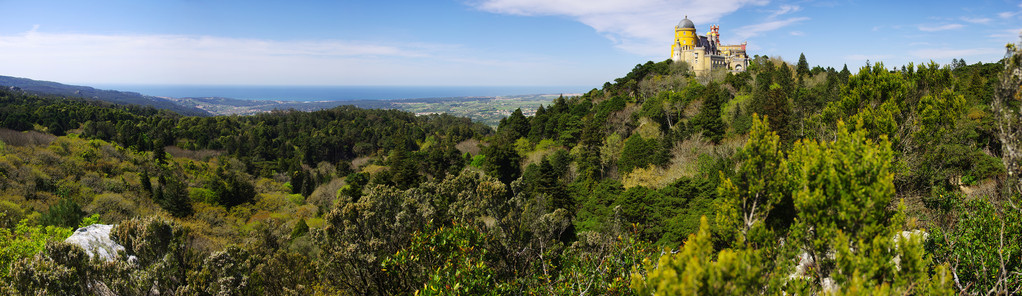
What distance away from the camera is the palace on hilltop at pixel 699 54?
43.8 meters

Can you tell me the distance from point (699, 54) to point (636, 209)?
31.1m

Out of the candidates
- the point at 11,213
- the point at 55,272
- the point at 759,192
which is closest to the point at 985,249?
the point at 759,192

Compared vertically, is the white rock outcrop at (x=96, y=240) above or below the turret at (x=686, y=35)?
below

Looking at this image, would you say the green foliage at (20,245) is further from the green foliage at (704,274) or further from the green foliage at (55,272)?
the green foliage at (704,274)

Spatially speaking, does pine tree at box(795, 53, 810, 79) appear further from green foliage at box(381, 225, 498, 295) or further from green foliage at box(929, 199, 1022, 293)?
green foliage at box(381, 225, 498, 295)

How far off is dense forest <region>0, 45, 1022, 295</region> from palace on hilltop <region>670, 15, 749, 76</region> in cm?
549

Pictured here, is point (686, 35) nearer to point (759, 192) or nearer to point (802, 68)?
point (802, 68)

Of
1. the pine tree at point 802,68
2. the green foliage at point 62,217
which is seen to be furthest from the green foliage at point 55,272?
the pine tree at point 802,68

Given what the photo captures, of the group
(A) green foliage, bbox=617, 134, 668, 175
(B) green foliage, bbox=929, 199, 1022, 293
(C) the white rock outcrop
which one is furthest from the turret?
(C) the white rock outcrop

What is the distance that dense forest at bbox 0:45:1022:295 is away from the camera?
5582mm

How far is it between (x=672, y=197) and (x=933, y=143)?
813 cm

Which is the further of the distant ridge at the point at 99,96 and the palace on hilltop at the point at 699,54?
the distant ridge at the point at 99,96

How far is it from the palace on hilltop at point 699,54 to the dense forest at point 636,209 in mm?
5486

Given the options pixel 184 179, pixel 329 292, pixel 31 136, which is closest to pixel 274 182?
pixel 184 179
